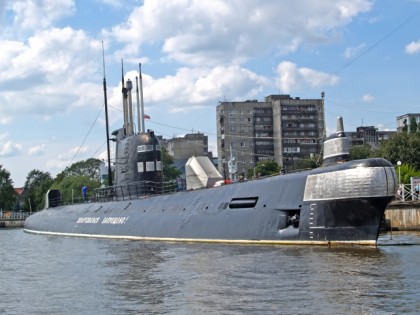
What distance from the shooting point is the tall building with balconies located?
13475 centimetres

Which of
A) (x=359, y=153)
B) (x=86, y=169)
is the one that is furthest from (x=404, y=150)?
(x=86, y=169)

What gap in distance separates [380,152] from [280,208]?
172 feet

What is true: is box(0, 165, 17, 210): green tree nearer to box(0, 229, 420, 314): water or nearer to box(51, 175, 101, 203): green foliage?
box(51, 175, 101, 203): green foliage

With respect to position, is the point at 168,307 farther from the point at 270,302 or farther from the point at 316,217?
the point at 316,217

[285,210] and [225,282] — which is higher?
[285,210]

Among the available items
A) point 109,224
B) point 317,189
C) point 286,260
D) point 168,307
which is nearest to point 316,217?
point 317,189

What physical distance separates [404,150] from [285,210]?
168ft

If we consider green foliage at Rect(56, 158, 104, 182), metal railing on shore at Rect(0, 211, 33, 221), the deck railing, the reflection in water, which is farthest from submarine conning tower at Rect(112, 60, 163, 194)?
green foliage at Rect(56, 158, 104, 182)

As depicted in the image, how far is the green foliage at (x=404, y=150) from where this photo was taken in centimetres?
7000

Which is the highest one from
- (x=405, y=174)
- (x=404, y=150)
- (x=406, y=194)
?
(x=404, y=150)

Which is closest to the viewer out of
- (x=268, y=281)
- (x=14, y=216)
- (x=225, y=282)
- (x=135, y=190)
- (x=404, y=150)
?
(x=268, y=281)

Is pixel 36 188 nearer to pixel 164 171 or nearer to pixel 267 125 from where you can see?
pixel 164 171

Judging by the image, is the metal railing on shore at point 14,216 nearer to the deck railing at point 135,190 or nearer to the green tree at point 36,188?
the green tree at point 36,188

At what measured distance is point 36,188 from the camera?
140 metres
